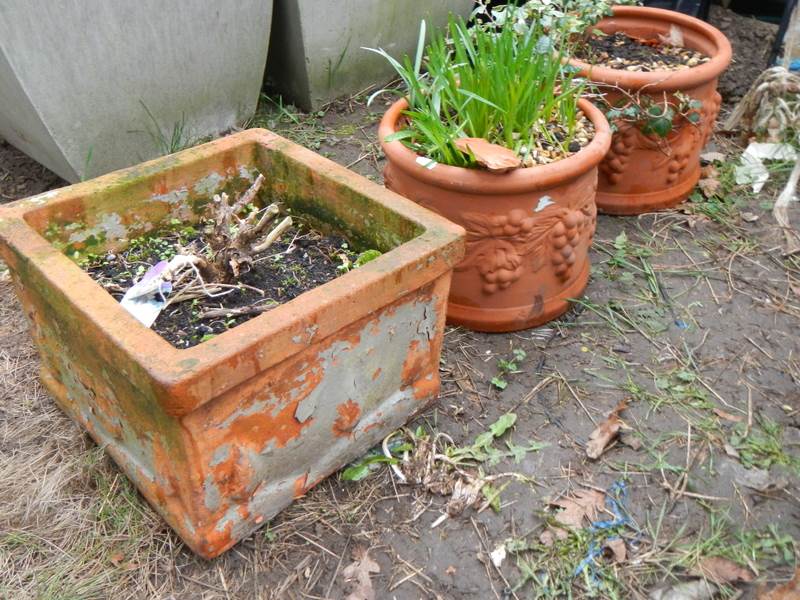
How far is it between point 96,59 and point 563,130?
5.25 ft

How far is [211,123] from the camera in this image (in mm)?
3152

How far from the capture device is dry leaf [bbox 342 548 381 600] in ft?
5.38

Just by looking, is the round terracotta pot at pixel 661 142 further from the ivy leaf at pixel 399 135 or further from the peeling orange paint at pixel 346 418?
the peeling orange paint at pixel 346 418

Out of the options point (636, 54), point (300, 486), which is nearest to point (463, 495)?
point (300, 486)

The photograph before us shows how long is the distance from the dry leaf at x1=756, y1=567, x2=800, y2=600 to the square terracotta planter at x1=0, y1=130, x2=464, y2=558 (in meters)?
0.90

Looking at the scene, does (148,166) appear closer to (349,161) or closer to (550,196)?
(550,196)

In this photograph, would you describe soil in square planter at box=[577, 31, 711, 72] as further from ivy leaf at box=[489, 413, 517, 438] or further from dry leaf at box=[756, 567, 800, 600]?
dry leaf at box=[756, 567, 800, 600]

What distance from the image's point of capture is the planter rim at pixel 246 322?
4.42ft

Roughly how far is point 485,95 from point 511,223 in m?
0.39

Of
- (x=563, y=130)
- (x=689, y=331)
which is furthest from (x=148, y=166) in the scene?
(x=689, y=331)

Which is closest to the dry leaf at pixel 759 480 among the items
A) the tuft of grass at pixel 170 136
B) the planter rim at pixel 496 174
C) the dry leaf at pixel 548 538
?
the dry leaf at pixel 548 538

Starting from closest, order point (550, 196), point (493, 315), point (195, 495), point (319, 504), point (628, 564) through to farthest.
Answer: point (195, 495) → point (628, 564) → point (319, 504) → point (550, 196) → point (493, 315)

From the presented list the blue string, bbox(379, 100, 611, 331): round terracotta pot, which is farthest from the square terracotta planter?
the blue string

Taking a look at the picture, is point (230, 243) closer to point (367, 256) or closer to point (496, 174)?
point (367, 256)
